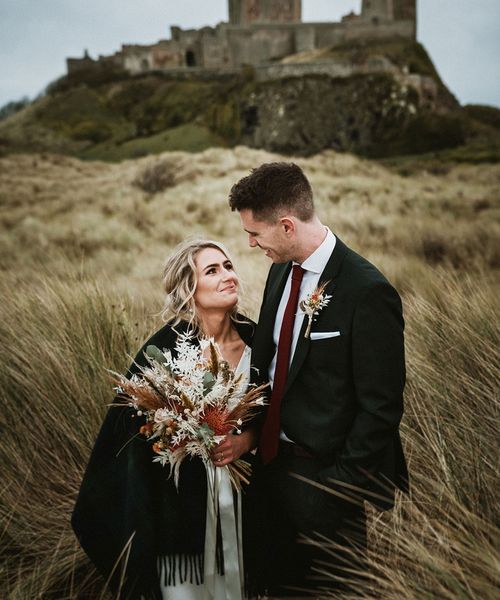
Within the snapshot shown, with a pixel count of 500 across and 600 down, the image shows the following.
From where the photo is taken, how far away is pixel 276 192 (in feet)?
7.66

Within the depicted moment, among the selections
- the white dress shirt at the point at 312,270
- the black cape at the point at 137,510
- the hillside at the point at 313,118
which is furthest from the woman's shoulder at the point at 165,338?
the hillside at the point at 313,118

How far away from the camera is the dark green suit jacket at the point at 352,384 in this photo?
7.08ft

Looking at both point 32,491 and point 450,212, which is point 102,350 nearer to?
point 32,491

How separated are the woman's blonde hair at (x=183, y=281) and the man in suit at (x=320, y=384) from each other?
0.43m

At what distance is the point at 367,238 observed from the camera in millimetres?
11203

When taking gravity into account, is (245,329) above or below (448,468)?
above

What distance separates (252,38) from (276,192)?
6750 cm

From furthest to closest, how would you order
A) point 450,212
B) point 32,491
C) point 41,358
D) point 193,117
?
point 193,117
point 450,212
point 41,358
point 32,491

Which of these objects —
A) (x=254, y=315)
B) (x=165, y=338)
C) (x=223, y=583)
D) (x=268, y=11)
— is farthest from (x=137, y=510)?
(x=268, y=11)

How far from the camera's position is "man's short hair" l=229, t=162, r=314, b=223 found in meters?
2.34

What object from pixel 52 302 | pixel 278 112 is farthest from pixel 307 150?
pixel 52 302

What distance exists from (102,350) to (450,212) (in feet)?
37.8

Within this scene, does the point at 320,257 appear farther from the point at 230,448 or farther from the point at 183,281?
the point at 230,448

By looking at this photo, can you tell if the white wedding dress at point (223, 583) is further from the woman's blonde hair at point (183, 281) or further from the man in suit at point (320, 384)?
the woman's blonde hair at point (183, 281)
